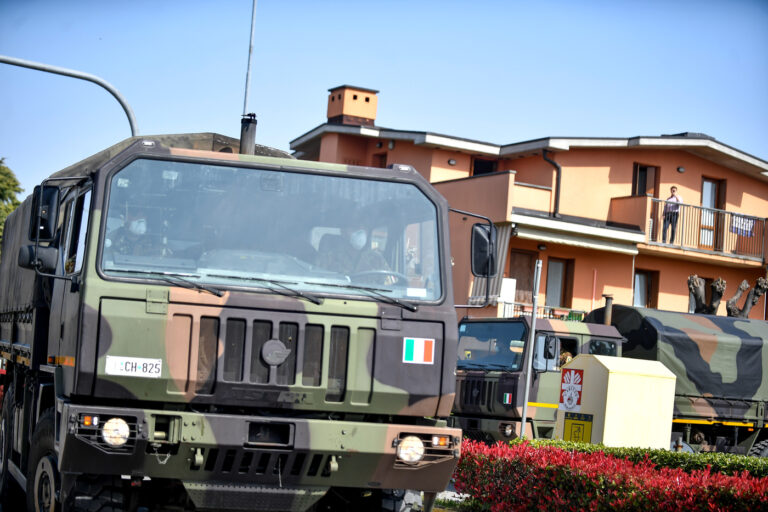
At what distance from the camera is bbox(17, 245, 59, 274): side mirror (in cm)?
765

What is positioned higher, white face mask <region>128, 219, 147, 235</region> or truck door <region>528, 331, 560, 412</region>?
white face mask <region>128, 219, 147, 235</region>

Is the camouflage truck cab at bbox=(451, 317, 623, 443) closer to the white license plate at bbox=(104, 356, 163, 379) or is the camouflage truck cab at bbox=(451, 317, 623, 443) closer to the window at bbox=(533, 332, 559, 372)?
the window at bbox=(533, 332, 559, 372)

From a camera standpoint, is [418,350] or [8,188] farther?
[8,188]

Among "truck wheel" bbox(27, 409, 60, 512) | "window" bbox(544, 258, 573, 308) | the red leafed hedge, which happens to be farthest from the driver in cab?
"window" bbox(544, 258, 573, 308)

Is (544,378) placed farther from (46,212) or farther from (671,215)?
(671,215)

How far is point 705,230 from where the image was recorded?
3378cm

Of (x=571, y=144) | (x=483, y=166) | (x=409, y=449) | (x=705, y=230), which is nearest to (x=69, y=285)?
(x=409, y=449)

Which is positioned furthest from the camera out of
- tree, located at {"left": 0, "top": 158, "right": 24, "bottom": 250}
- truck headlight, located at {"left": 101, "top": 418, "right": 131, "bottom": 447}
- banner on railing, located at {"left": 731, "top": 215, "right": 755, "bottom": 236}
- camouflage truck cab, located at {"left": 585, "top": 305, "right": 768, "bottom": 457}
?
tree, located at {"left": 0, "top": 158, "right": 24, "bottom": 250}

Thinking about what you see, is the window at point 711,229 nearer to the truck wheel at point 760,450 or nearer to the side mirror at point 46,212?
the truck wheel at point 760,450

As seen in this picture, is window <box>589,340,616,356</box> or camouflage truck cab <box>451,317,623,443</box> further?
window <box>589,340,616,356</box>

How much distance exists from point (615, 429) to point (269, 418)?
7.47 m

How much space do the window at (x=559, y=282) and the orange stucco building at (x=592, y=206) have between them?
29 millimetres

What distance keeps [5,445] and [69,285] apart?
3754 millimetres

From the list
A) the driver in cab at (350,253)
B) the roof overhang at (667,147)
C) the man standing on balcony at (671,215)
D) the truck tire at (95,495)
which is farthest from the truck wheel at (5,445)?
the man standing on balcony at (671,215)
